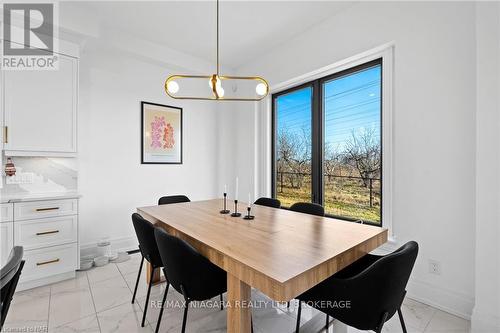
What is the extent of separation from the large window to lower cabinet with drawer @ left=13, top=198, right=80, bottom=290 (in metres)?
2.71

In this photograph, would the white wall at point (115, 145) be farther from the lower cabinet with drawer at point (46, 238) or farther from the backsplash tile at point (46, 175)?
the lower cabinet with drawer at point (46, 238)

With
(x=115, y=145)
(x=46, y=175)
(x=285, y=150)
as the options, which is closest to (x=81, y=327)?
(x=46, y=175)

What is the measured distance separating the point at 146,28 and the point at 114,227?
2.71 meters

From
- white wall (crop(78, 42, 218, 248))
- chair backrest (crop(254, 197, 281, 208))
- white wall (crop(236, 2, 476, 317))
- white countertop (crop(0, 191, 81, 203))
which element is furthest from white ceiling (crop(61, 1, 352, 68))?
chair backrest (crop(254, 197, 281, 208))

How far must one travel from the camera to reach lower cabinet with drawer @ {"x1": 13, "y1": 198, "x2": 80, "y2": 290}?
7.71 ft

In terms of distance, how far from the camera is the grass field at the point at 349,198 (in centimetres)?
268

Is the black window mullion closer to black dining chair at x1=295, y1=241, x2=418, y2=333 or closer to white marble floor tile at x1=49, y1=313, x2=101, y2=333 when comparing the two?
black dining chair at x1=295, y1=241, x2=418, y2=333


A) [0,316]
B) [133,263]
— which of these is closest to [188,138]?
[133,263]

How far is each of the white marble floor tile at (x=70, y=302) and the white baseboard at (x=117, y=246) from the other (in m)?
0.60

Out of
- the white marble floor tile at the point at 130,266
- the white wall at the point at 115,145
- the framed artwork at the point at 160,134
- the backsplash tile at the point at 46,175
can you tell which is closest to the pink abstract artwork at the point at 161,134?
the framed artwork at the point at 160,134

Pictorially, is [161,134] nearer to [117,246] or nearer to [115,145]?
[115,145]

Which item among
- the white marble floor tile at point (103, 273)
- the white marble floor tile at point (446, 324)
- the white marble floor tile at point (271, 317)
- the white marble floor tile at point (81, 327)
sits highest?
the white marble floor tile at point (446, 324)

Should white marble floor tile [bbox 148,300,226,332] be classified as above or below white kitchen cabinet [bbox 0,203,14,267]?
below

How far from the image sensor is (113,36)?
3.19 metres
